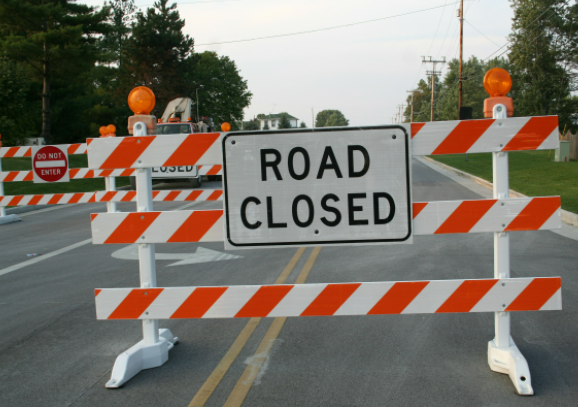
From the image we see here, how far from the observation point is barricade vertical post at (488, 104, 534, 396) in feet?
12.4

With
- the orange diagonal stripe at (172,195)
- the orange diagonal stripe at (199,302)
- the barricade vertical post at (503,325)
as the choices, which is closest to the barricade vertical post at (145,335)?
the orange diagonal stripe at (199,302)

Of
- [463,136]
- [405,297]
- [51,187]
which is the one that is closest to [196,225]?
[405,297]

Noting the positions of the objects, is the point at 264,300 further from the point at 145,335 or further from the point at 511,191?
the point at 511,191

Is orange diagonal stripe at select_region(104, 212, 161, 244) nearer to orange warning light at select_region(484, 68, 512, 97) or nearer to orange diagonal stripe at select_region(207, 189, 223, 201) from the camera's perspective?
orange warning light at select_region(484, 68, 512, 97)

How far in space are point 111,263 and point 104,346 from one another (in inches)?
139

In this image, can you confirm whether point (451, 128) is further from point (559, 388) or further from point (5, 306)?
point (5, 306)

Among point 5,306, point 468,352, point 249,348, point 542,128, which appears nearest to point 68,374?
point 249,348

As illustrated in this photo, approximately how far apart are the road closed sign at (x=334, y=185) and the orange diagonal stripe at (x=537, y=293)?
0.90m

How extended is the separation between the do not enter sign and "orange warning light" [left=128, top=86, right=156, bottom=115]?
810cm

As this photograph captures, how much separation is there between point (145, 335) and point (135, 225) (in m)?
0.92

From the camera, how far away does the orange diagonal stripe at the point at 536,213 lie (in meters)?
3.75

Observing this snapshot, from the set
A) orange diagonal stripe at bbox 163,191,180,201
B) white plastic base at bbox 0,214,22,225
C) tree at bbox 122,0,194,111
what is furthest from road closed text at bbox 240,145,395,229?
tree at bbox 122,0,194,111

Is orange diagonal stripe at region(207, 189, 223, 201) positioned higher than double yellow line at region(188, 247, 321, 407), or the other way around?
orange diagonal stripe at region(207, 189, 223, 201)

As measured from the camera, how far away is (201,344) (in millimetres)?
4781
